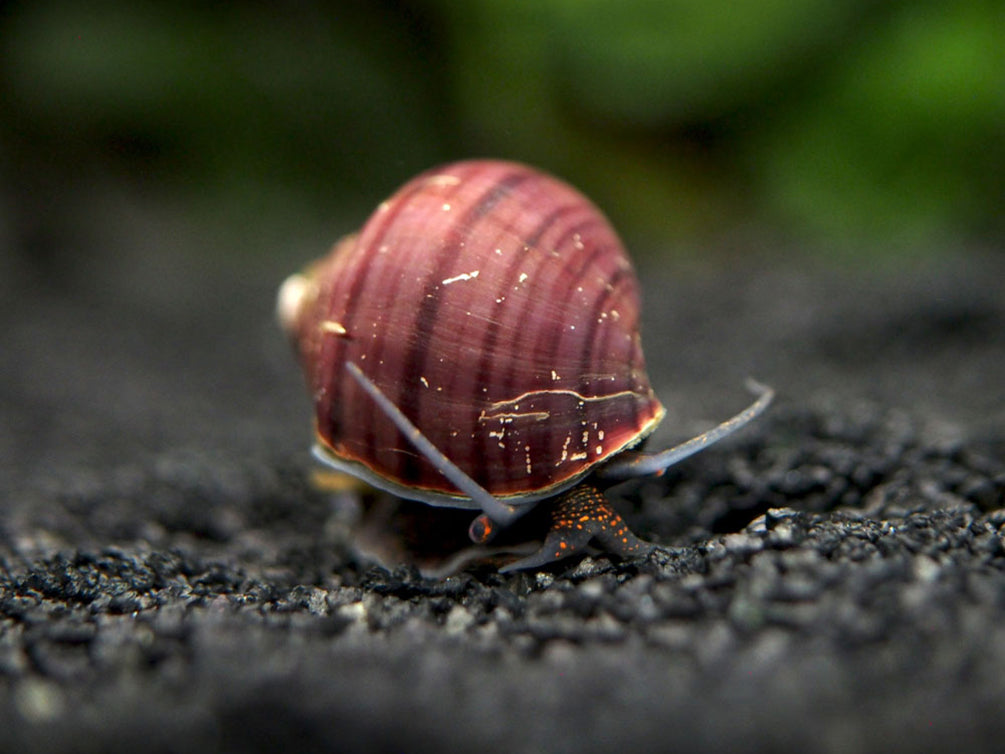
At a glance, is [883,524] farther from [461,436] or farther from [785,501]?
[461,436]

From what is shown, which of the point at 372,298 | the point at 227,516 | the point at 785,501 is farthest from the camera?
the point at 227,516

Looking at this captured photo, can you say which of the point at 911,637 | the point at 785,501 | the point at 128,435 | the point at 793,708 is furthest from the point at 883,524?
the point at 128,435

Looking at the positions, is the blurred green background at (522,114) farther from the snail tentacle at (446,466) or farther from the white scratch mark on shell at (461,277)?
the snail tentacle at (446,466)

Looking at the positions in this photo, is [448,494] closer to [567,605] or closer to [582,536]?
[582,536]

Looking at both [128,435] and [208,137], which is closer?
[128,435]

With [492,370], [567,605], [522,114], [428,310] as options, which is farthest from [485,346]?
[522,114]

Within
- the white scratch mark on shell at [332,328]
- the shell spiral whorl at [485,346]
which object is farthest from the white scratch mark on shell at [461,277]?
the white scratch mark on shell at [332,328]

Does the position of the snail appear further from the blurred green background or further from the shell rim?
the blurred green background
